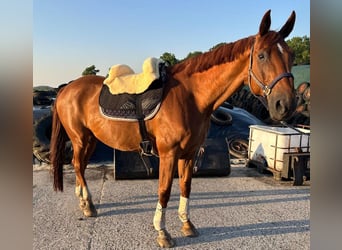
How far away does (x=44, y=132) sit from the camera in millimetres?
6562

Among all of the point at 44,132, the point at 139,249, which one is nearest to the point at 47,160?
the point at 44,132

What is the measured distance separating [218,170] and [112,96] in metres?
2.84

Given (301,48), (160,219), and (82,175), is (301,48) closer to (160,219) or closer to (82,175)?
(82,175)

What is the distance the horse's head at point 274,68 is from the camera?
2348 millimetres

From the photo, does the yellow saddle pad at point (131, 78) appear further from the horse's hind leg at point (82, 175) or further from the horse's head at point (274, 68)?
the horse's head at point (274, 68)

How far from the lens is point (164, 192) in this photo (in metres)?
2.97

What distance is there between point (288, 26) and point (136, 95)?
1.56 meters

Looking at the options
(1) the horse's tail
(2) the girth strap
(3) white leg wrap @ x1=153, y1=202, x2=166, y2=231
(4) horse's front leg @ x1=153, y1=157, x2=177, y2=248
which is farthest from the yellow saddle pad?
(3) white leg wrap @ x1=153, y1=202, x2=166, y2=231

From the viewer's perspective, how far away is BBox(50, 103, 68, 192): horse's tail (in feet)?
12.7

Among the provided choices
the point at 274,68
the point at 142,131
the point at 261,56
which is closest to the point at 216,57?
the point at 261,56

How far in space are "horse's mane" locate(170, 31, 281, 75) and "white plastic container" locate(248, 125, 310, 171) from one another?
293 cm

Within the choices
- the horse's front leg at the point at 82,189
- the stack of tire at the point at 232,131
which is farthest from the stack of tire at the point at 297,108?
the horse's front leg at the point at 82,189

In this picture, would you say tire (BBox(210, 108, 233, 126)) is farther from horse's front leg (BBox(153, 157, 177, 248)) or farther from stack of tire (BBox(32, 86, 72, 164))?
horse's front leg (BBox(153, 157, 177, 248))
